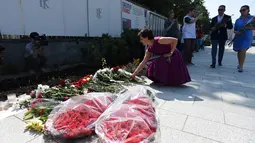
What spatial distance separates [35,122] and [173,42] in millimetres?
2238

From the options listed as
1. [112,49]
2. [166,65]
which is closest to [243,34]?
[166,65]

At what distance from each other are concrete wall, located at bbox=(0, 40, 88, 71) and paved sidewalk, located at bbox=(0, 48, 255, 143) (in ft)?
7.70

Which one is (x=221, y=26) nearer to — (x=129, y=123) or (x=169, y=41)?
(x=169, y=41)

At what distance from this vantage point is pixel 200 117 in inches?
80.8

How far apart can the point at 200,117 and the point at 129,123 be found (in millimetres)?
1030

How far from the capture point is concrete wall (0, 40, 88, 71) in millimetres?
3736

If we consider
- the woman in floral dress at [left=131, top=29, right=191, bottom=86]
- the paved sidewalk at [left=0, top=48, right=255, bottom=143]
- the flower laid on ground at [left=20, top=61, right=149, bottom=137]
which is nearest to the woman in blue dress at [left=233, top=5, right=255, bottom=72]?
the paved sidewalk at [left=0, top=48, right=255, bottom=143]

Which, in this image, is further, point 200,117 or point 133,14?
point 133,14

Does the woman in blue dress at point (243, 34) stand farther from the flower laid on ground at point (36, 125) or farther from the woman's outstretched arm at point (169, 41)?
the flower laid on ground at point (36, 125)

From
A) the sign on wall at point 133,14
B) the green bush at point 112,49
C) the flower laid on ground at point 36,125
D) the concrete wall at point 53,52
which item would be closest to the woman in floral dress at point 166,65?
the flower laid on ground at point 36,125

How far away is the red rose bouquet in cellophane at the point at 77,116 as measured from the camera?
1.50 meters

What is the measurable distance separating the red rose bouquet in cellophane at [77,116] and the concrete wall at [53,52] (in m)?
2.72

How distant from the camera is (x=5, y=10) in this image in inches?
137

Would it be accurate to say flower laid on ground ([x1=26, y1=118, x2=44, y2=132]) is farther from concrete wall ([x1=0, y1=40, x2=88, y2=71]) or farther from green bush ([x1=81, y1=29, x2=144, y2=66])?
green bush ([x1=81, y1=29, x2=144, y2=66])
